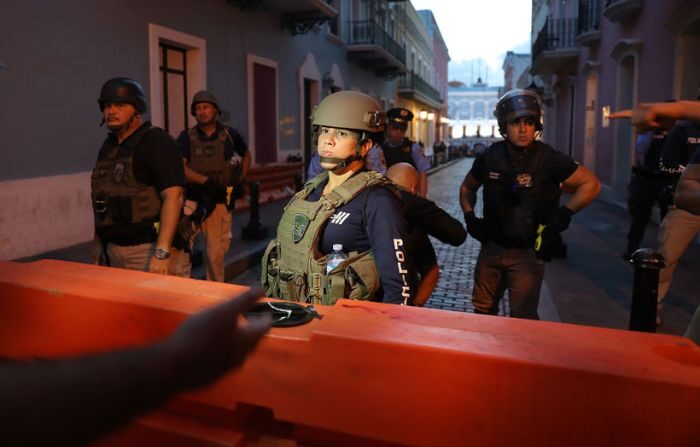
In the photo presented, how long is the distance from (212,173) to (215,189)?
249mm

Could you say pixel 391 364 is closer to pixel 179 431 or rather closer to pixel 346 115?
pixel 179 431

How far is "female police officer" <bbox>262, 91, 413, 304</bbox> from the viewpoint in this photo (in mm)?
2338

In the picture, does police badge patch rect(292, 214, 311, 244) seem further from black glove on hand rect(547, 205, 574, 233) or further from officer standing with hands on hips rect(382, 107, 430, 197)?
officer standing with hands on hips rect(382, 107, 430, 197)

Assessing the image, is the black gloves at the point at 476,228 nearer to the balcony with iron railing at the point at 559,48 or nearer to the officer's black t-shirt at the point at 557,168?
the officer's black t-shirt at the point at 557,168

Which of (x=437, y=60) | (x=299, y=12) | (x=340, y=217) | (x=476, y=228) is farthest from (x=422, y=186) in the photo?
(x=437, y=60)

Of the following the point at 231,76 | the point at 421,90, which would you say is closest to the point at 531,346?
the point at 231,76

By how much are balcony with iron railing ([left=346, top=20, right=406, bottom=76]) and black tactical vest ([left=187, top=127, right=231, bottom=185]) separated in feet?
48.9

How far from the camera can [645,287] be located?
10.5 feet

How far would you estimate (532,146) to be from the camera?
11.9ft

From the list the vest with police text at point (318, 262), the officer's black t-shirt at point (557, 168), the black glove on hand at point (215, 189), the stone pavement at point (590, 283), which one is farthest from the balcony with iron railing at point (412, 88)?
the vest with police text at point (318, 262)

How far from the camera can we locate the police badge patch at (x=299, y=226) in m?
2.44

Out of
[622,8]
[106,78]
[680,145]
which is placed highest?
[622,8]

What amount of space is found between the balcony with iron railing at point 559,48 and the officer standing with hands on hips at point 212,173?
646 inches

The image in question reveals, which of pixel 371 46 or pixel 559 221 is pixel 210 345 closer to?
pixel 559 221
